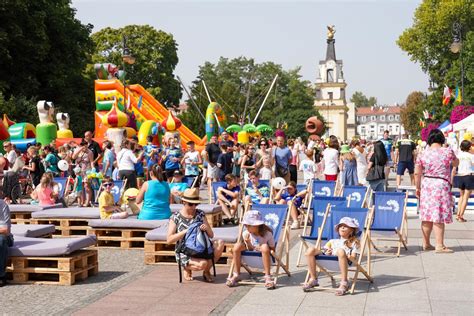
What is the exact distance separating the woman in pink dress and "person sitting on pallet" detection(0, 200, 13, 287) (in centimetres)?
572

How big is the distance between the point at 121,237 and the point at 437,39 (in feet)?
175

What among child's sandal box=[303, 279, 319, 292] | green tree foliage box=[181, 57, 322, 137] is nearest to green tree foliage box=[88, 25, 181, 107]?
green tree foliage box=[181, 57, 322, 137]

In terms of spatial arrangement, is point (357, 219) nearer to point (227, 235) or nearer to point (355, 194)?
point (227, 235)

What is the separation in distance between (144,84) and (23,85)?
28.5 meters

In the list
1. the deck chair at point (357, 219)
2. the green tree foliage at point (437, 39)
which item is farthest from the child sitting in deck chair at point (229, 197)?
the green tree foliage at point (437, 39)

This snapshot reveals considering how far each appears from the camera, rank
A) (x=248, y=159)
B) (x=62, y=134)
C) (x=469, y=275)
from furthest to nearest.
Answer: (x=62, y=134) < (x=248, y=159) < (x=469, y=275)

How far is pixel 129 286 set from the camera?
332 inches

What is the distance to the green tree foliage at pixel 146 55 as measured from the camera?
6650cm

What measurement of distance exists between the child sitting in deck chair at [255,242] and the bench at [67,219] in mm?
4390

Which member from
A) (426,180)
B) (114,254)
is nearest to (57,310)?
(114,254)

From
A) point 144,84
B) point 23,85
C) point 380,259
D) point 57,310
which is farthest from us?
point 144,84

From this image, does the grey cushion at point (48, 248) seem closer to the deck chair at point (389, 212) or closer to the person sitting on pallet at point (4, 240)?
the person sitting on pallet at point (4, 240)

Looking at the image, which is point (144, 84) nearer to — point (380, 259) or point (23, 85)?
point (23, 85)

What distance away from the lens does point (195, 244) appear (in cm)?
866
